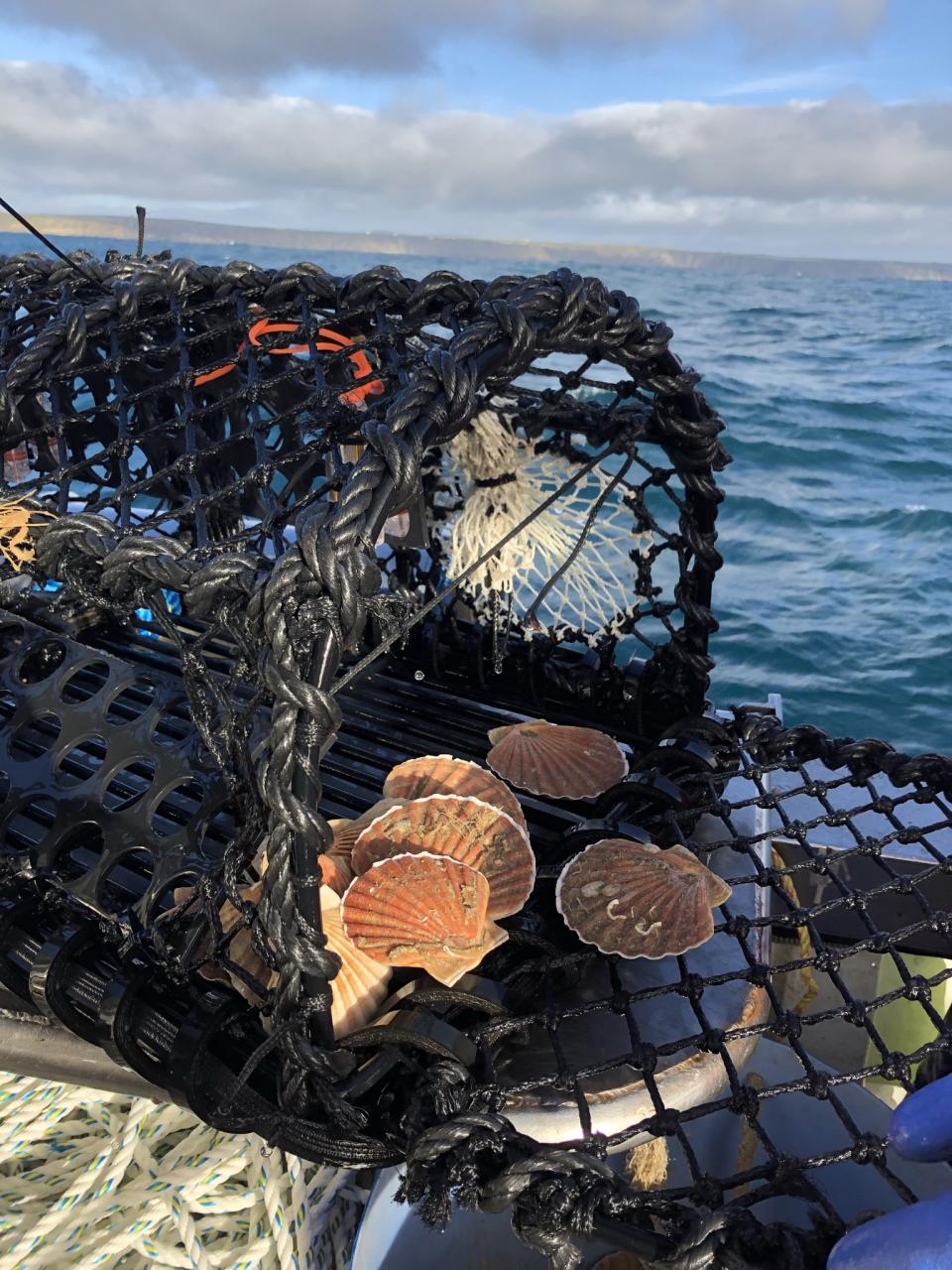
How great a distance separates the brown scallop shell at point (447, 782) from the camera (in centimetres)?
137

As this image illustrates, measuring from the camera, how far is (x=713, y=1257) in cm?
77

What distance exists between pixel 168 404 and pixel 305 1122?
141cm

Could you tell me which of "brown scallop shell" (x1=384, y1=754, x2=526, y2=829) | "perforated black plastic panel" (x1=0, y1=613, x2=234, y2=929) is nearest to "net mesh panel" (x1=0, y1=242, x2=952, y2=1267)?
"perforated black plastic panel" (x1=0, y1=613, x2=234, y2=929)

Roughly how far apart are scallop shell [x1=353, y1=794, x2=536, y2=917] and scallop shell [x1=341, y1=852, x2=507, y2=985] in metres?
0.06

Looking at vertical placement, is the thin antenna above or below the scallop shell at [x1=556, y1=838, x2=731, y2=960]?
above

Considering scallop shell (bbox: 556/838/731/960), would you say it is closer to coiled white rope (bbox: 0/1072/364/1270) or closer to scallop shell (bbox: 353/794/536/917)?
scallop shell (bbox: 353/794/536/917)

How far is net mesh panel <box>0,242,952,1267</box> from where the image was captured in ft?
2.72

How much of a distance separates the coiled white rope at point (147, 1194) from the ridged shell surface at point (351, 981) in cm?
49

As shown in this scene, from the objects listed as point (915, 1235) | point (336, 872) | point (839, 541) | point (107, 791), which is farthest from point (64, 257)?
point (839, 541)

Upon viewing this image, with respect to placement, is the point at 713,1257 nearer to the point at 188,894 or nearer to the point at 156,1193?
the point at 188,894

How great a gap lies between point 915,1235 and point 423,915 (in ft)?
1.94

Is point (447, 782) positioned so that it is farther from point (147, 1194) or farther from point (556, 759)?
point (147, 1194)

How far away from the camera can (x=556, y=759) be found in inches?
60.7

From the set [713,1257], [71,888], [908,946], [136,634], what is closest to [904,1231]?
[713,1257]
